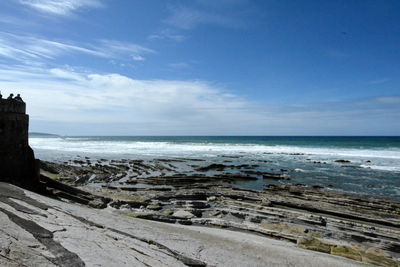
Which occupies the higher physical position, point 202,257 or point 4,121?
point 4,121

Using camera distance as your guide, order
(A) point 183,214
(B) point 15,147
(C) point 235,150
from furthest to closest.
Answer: (C) point 235,150 < (A) point 183,214 < (B) point 15,147

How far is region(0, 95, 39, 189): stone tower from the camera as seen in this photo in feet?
44.1

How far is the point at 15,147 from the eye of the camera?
46.0 ft

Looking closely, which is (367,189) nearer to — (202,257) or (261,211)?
(261,211)

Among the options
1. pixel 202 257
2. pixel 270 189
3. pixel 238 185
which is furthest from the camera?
pixel 238 185

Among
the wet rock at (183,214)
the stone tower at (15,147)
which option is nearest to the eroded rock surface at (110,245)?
the wet rock at (183,214)

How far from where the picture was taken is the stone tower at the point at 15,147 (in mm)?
13438

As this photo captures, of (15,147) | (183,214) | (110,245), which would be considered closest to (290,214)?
(183,214)

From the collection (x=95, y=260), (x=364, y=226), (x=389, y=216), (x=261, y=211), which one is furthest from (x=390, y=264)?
(x=95, y=260)

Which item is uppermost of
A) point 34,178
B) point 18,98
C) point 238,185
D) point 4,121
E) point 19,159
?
point 18,98

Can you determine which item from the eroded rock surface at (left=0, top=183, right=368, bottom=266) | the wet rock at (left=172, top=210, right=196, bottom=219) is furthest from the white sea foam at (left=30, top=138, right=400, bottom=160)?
the eroded rock surface at (left=0, top=183, right=368, bottom=266)

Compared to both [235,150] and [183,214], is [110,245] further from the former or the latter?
[235,150]

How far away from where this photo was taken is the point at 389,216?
15.9 metres

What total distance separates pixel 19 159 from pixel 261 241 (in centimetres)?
1303
